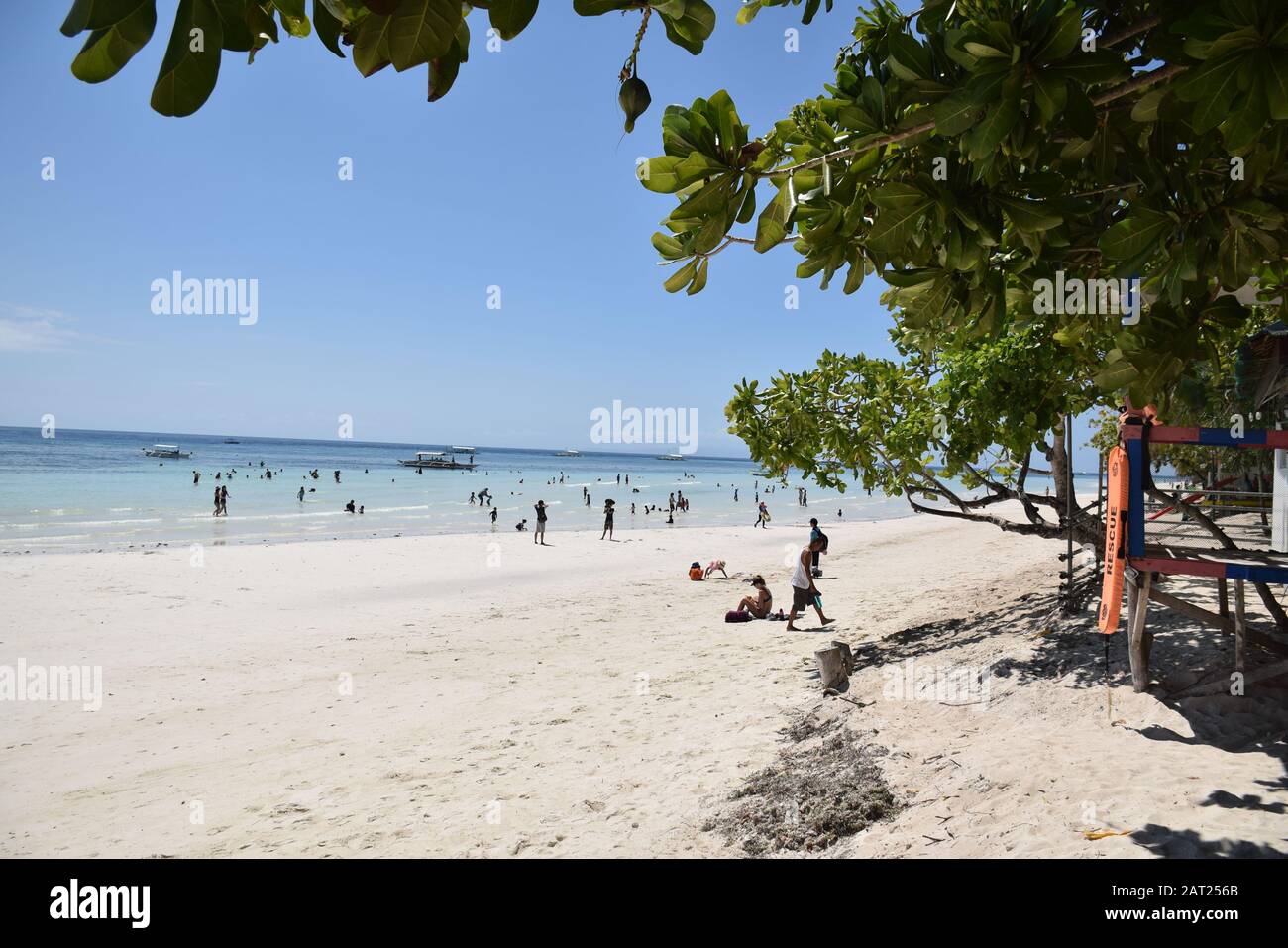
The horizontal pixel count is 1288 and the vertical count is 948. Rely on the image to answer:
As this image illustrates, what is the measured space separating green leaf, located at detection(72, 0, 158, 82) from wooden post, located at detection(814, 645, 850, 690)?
7.69m

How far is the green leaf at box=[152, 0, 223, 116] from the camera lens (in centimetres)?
101

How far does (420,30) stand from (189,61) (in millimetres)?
359

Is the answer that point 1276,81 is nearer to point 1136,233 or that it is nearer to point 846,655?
point 1136,233

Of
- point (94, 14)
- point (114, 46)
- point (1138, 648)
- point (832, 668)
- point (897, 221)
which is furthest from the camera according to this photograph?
point (832, 668)

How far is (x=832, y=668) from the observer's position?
7629mm

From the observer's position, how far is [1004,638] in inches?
338

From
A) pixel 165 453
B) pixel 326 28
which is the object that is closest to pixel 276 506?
pixel 326 28

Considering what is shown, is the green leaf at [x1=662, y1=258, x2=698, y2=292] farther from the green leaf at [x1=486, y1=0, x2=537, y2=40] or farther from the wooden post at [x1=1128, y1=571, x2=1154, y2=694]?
the wooden post at [x1=1128, y1=571, x2=1154, y2=694]

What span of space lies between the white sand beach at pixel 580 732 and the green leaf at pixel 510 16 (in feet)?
14.2

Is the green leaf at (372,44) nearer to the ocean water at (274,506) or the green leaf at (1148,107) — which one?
the green leaf at (1148,107)

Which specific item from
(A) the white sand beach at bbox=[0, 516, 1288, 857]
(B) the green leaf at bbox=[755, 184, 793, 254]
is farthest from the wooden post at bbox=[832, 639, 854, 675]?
(B) the green leaf at bbox=[755, 184, 793, 254]

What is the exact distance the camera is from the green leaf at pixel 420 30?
1.04 m

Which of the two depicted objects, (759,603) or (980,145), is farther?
(759,603)
